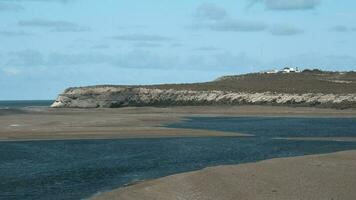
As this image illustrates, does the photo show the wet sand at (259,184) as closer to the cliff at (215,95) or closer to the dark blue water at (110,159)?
the dark blue water at (110,159)

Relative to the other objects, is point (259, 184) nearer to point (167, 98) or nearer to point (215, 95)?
point (215, 95)

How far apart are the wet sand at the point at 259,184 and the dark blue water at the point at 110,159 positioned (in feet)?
9.32

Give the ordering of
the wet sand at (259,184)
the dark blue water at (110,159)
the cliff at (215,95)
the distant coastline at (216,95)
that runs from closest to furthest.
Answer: the wet sand at (259,184), the dark blue water at (110,159), the distant coastline at (216,95), the cliff at (215,95)

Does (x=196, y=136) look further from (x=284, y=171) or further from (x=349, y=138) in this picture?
(x=284, y=171)

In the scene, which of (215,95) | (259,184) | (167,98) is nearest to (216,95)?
(215,95)

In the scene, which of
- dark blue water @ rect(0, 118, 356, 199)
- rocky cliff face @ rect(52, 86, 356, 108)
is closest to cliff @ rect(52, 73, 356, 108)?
rocky cliff face @ rect(52, 86, 356, 108)

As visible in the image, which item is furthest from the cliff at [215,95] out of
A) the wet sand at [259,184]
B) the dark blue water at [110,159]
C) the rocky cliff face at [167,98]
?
the wet sand at [259,184]

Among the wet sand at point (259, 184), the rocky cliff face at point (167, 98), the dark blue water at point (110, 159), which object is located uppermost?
the rocky cliff face at point (167, 98)

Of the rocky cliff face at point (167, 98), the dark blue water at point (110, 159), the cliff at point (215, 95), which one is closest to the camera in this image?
the dark blue water at point (110, 159)

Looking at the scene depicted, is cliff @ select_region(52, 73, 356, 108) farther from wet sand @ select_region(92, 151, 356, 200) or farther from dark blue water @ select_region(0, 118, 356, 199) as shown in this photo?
wet sand @ select_region(92, 151, 356, 200)

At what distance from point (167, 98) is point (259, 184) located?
13342 centimetres

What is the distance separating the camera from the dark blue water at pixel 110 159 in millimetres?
28047

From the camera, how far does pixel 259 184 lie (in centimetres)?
2411

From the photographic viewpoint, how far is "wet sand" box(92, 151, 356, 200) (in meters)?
21.9
